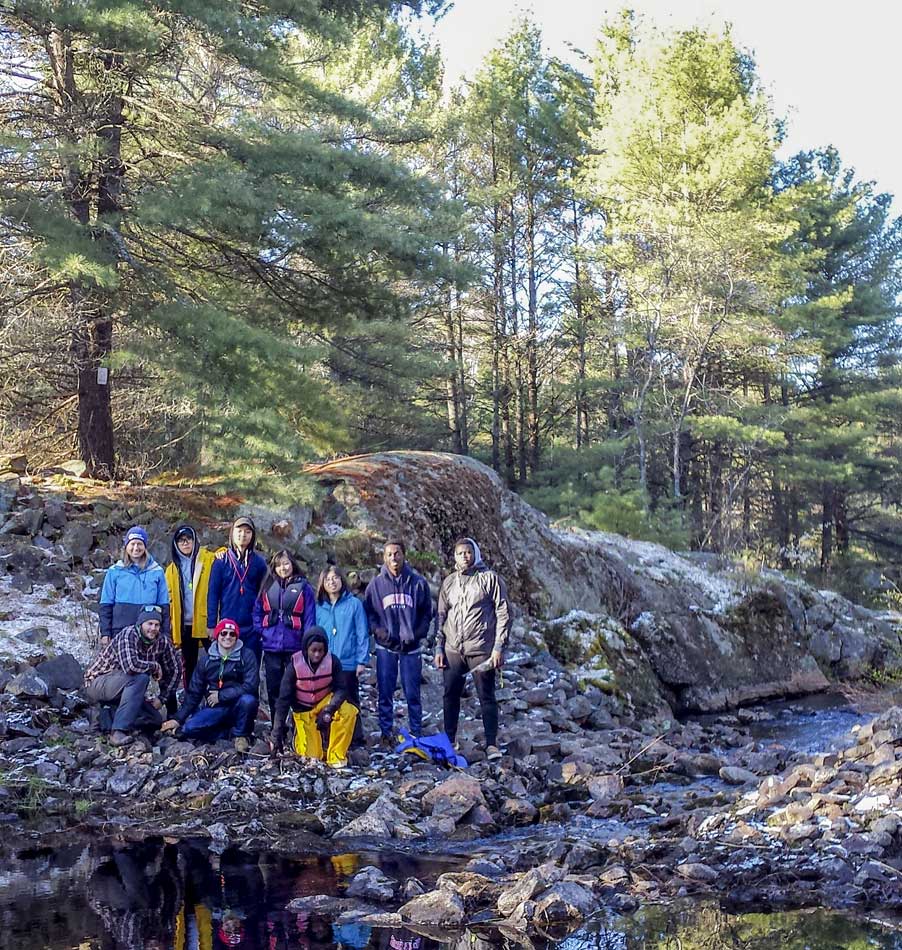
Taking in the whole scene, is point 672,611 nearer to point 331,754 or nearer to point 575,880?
point 331,754

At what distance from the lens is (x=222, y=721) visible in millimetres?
8539

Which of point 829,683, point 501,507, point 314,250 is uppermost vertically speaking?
point 314,250

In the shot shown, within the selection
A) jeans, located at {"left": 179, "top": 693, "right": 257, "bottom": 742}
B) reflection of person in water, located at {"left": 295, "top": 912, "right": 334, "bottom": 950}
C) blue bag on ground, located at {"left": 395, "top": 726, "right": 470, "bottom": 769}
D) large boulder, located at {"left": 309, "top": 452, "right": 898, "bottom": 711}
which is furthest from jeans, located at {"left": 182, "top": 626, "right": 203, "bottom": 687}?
large boulder, located at {"left": 309, "top": 452, "right": 898, "bottom": 711}

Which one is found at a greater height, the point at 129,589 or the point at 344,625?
the point at 129,589

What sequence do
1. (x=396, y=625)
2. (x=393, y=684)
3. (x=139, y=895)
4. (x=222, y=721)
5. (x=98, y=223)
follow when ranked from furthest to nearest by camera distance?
Answer: (x=98, y=223), (x=393, y=684), (x=396, y=625), (x=222, y=721), (x=139, y=895)

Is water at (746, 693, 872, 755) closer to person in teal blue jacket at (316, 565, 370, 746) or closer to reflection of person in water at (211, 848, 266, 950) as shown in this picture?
person in teal blue jacket at (316, 565, 370, 746)

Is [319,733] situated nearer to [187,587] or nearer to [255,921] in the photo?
[187,587]

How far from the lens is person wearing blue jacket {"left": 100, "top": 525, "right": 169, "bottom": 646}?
8.41 m

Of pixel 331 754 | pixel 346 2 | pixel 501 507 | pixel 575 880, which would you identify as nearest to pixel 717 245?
pixel 501 507

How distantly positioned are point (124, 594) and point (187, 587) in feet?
1.91

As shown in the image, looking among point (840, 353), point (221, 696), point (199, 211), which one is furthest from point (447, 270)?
point (840, 353)

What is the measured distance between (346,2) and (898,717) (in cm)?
1016

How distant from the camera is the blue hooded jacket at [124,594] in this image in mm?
8422

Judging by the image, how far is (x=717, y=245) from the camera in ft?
68.9
